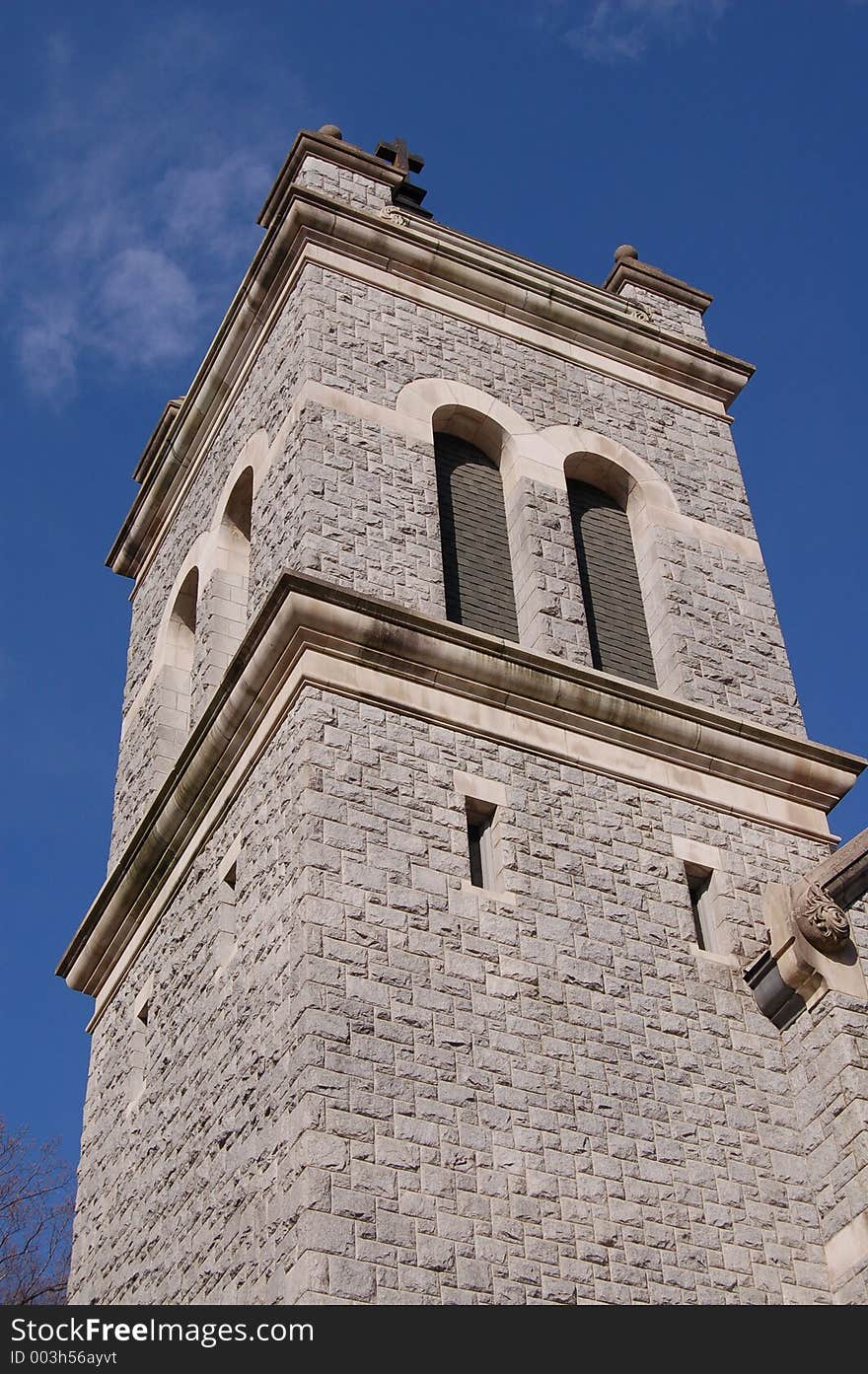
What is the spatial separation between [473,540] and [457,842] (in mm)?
4115

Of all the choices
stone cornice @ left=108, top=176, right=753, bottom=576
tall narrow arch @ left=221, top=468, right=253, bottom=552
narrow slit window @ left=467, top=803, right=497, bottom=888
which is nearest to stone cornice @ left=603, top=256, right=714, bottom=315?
stone cornice @ left=108, top=176, right=753, bottom=576

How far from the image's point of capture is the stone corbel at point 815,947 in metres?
14.0

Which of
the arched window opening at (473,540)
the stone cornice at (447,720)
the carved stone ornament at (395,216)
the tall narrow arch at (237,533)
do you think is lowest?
the stone cornice at (447,720)

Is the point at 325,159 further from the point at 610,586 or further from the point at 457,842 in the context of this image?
the point at 457,842

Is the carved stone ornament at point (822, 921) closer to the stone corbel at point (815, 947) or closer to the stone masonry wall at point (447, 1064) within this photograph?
the stone corbel at point (815, 947)

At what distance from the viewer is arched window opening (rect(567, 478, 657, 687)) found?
1695 centimetres

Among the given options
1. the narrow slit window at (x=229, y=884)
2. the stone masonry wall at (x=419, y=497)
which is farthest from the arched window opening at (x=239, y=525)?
the narrow slit window at (x=229, y=884)

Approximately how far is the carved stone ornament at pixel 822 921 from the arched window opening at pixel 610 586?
318cm

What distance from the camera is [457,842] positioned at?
1380 centimetres

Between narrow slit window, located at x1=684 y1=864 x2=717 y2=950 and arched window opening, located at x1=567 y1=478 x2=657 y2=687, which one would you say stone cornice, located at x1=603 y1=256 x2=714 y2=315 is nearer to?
arched window opening, located at x1=567 y1=478 x2=657 y2=687

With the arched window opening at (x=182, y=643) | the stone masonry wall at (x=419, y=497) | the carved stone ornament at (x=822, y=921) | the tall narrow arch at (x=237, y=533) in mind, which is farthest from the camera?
the arched window opening at (x=182, y=643)

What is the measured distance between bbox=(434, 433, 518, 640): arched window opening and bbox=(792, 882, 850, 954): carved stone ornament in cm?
364

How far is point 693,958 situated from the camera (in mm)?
14219

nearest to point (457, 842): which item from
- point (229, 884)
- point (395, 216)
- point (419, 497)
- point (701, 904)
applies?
point (229, 884)
